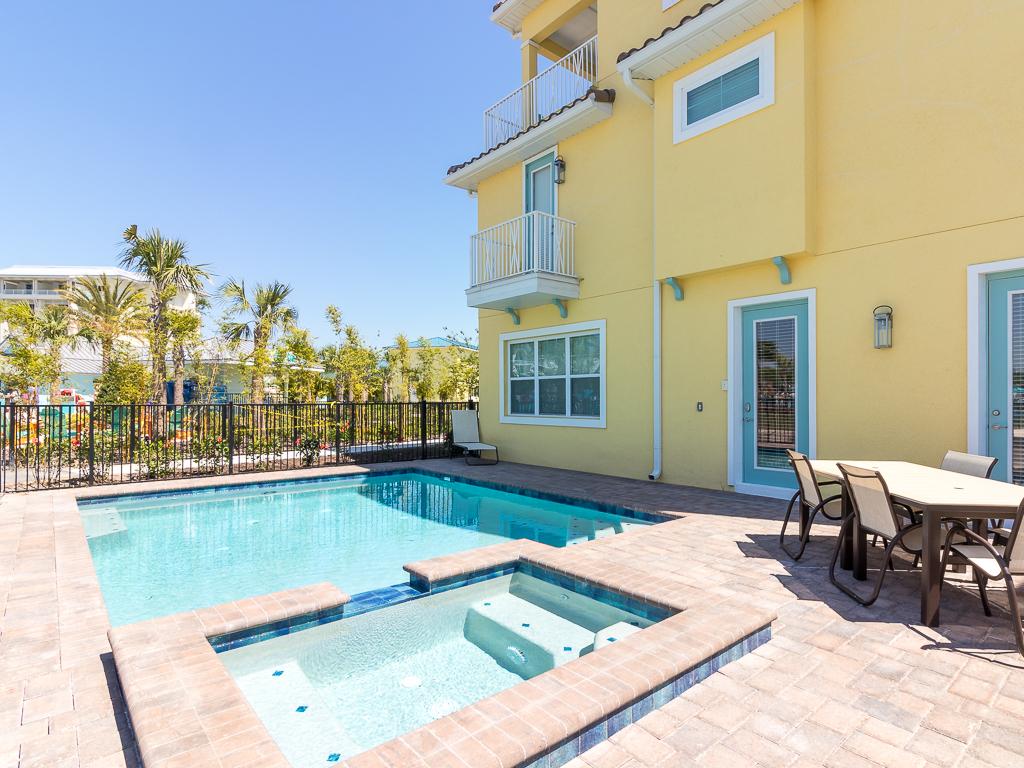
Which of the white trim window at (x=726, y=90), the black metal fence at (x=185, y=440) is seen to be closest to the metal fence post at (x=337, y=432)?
the black metal fence at (x=185, y=440)

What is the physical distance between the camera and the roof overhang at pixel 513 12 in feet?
36.8

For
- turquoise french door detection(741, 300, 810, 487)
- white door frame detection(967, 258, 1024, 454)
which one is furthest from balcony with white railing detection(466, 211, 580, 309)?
white door frame detection(967, 258, 1024, 454)

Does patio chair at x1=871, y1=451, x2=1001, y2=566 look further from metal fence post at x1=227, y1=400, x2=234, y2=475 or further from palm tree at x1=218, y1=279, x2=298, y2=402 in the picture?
palm tree at x1=218, y1=279, x2=298, y2=402

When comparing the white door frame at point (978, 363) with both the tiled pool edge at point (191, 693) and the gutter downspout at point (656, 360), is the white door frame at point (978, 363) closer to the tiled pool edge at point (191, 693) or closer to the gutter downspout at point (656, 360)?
the gutter downspout at point (656, 360)

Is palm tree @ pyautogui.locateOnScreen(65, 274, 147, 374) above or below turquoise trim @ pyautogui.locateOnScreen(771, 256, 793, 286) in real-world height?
above

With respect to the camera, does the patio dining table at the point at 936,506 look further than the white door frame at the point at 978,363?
No

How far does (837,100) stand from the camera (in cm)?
670

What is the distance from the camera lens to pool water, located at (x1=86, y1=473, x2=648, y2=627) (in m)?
5.08

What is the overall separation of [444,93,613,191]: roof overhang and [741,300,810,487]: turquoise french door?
4.85 m

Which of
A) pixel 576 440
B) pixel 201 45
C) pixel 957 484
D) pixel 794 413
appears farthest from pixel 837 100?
pixel 201 45

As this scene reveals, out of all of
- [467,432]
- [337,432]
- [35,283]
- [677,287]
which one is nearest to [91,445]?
[337,432]

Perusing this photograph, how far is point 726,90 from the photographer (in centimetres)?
755

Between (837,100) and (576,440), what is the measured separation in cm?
674

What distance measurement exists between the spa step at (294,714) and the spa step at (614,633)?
1730 mm
